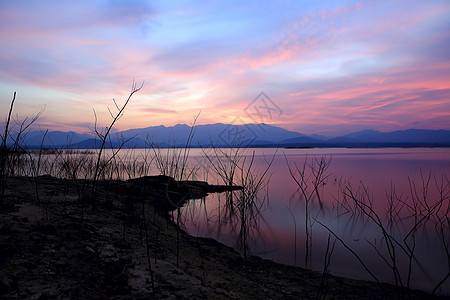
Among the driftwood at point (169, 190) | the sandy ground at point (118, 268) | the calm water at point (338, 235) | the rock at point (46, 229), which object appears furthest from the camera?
the driftwood at point (169, 190)

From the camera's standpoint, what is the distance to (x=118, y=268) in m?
2.80

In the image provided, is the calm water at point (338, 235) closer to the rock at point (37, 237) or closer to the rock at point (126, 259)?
the rock at point (126, 259)

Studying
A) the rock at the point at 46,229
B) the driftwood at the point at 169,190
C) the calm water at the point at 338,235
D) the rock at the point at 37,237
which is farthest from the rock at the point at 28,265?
the driftwood at the point at 169,190

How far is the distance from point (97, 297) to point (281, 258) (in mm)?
3836

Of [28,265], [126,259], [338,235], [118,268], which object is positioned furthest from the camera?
[338,235]

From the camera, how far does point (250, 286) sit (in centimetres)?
326

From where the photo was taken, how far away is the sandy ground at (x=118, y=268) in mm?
2346

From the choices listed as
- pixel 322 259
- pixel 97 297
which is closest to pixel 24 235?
pixel 97 297

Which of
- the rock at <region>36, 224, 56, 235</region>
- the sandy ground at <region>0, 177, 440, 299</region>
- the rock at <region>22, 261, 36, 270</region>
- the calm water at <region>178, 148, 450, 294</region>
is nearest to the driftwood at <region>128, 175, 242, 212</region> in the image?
the calm water at <region>178, 148, 450, 294</region>

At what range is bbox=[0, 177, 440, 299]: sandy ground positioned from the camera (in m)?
2.35

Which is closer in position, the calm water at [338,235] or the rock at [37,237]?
the rock at [37,237]

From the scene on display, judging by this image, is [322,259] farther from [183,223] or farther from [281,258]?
[183,223]

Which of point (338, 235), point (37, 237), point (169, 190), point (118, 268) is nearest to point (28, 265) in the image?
point (37, 237)

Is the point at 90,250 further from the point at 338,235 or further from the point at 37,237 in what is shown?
the point at 338,235
